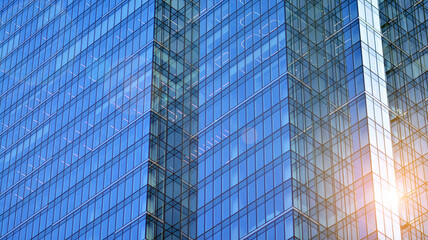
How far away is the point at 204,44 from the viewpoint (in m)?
103

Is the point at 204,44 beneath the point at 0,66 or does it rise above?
beneath

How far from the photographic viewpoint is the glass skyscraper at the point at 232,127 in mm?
85250

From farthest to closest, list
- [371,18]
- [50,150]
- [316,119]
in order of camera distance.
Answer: [50,150]
[371,18]
[316,119]

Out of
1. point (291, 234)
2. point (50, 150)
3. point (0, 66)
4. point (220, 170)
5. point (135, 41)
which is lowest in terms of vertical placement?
point (291, 234)

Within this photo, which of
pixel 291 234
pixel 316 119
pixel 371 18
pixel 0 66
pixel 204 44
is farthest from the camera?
pixel 0 66

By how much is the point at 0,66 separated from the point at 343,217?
206ft

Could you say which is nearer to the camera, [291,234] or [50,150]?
[291,234]

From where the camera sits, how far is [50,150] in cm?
10988

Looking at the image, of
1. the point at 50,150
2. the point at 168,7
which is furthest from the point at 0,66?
the point at 168,7

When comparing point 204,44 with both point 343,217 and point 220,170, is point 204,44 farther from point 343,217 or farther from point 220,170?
point 343,217

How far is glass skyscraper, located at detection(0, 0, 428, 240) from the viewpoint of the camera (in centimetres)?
8525

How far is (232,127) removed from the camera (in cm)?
9269

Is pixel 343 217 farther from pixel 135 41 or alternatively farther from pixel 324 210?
pixel 135 41

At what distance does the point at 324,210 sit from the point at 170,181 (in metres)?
17.2
